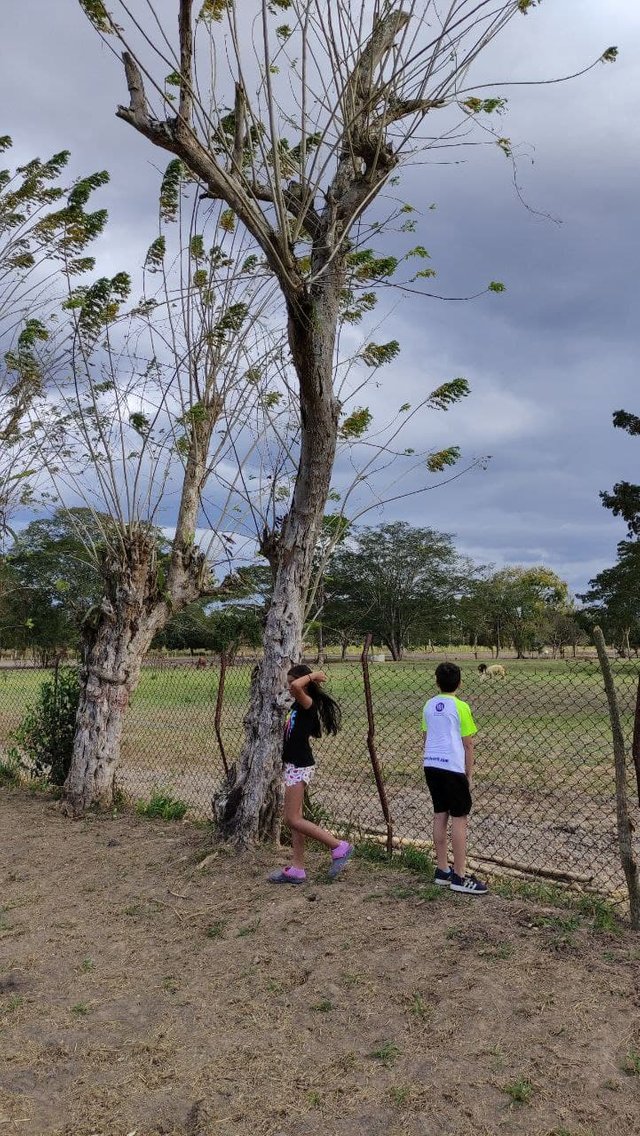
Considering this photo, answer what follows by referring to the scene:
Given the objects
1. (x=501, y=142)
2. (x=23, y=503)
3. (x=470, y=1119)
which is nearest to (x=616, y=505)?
(x=23, y=503)

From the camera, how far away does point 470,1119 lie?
10.1 ft

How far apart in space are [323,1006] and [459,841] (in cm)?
135

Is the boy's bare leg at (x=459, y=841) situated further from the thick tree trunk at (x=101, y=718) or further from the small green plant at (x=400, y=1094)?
the thick tree trunk at (x=101, y=718)

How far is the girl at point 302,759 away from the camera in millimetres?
5469

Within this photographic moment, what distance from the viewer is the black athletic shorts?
4.97 m

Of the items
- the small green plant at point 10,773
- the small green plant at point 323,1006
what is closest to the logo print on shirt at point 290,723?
the small green plant at point 323,1006

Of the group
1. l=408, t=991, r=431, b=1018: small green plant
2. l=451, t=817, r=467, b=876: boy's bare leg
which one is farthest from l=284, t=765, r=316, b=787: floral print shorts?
l=408, t=991, r=431, b=1018: small green plant

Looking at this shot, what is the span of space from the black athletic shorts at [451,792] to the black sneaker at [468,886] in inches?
16.3

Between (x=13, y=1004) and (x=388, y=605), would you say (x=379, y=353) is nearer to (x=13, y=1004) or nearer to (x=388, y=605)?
(x=13, y=1004)

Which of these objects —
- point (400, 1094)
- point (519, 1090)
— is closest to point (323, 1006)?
point (400, 1094)

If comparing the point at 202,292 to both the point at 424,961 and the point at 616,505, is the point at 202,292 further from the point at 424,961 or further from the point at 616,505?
the point at 616,505

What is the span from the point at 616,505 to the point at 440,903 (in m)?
40.2

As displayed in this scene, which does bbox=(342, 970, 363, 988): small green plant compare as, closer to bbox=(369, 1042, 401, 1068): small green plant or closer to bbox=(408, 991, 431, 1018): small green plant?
bbox=(408, 991, 431, 1018): small green plant

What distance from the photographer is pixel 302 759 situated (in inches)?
221
